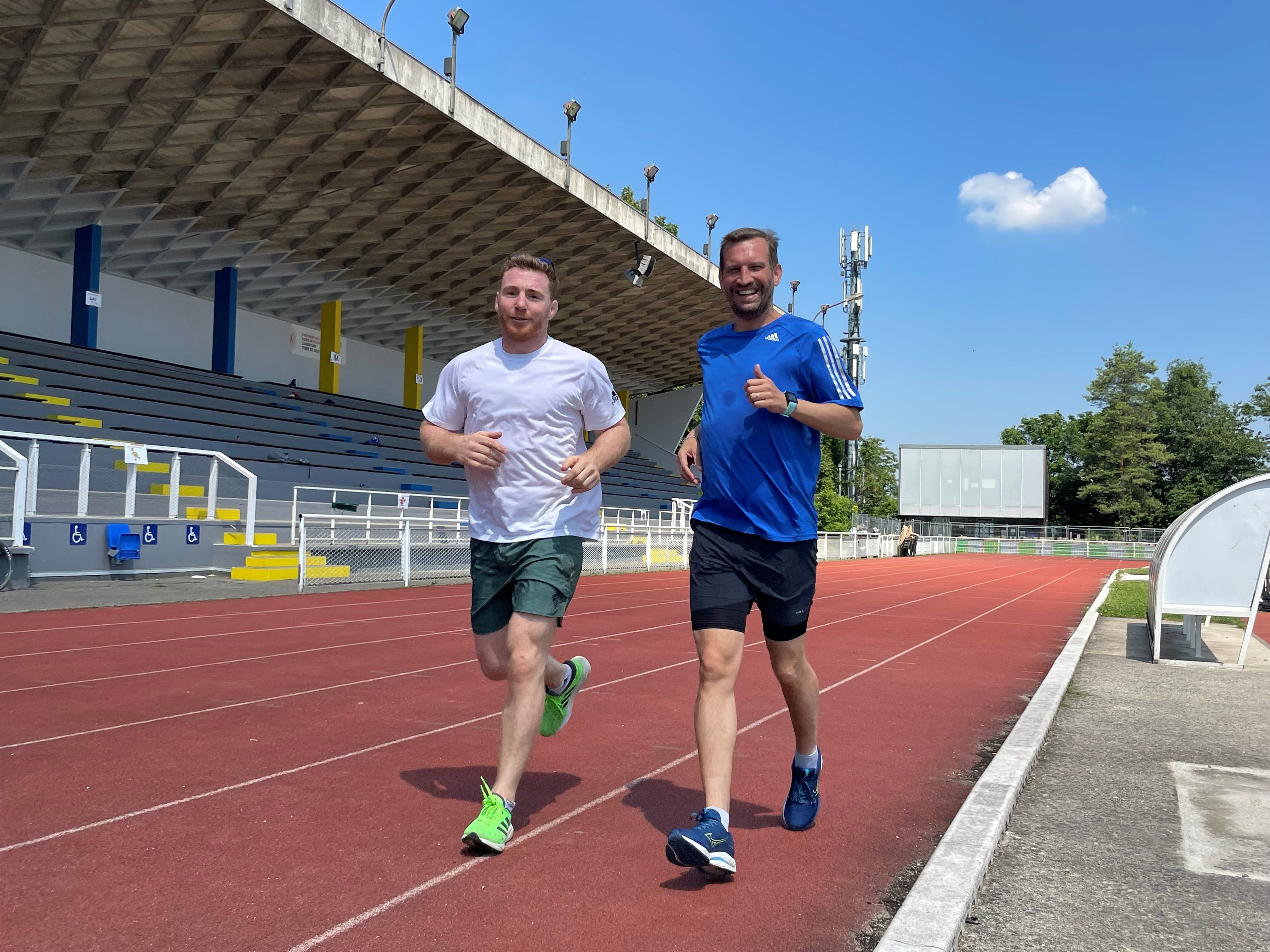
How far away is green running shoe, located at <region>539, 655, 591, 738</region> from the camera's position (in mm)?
3961

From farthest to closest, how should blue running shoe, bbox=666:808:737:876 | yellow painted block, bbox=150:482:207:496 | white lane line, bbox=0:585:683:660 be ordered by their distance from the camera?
1. yellow painted block, bbox=150:482:207:496
2. white lane line, bbox=0:585:683:660
3. blue running shoe, bbox=666:808:737:876

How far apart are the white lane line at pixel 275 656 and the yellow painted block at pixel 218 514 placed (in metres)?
6.37

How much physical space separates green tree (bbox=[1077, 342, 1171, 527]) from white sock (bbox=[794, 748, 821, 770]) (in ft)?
275

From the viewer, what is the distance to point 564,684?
13.1ft

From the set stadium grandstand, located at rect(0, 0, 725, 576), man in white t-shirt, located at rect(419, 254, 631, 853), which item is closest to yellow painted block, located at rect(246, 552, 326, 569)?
stadium grandstand, located at rect(0, 0, 725, 576)

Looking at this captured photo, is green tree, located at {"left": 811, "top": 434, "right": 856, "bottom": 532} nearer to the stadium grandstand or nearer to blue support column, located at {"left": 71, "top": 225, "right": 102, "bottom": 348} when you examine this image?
the stadium grandstand

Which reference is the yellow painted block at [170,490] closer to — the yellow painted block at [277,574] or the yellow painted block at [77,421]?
the yellow painted block at [277,574]

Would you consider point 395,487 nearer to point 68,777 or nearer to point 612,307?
point 612,307

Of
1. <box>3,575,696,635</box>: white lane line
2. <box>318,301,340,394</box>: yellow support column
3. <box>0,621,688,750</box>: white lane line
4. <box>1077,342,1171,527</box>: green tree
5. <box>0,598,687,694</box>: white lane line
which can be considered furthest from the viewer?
<box>1077,342,1171,527</box>: green tree

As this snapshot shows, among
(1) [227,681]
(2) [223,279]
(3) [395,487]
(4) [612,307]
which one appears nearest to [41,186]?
(2) [223,279]

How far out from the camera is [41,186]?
25938 millimetres

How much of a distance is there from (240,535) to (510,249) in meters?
19.5

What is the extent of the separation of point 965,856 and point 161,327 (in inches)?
1365

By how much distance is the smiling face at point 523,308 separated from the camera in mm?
3578
